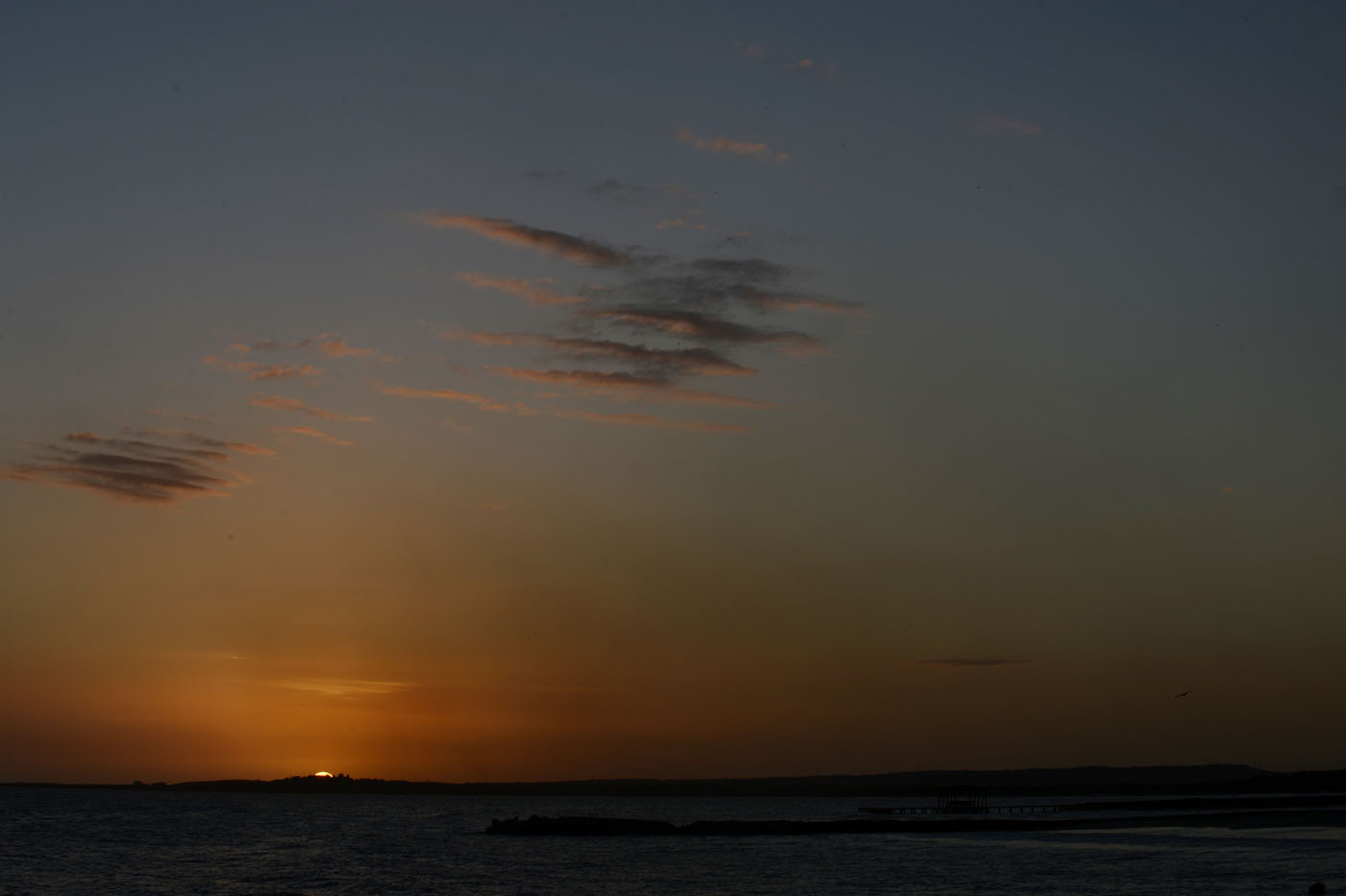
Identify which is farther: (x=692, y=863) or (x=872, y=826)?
(x=872, y=826)

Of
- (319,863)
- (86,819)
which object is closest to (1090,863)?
(319,863)

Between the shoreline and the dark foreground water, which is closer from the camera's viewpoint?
the dark foreground water

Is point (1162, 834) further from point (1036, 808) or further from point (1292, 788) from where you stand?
point (1292, 788)

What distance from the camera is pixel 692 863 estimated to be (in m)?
74.8

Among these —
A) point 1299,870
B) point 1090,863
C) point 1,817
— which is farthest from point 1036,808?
point 1,817

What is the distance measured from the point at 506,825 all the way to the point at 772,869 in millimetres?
48572

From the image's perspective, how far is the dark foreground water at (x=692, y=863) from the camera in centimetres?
5806

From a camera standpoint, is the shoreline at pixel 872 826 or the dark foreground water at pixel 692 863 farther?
the shoreline at pixel 872 826

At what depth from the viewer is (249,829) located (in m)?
127

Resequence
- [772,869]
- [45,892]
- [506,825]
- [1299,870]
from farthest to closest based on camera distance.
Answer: [506,825] < [772,869] < [45,892] < [1299,870]

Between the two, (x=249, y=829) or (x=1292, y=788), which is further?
(x=1292, y=788)

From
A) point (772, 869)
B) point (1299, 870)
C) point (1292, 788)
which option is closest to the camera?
point (1299, 870)

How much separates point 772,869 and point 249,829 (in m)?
79.0

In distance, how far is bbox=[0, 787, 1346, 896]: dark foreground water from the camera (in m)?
58.1
